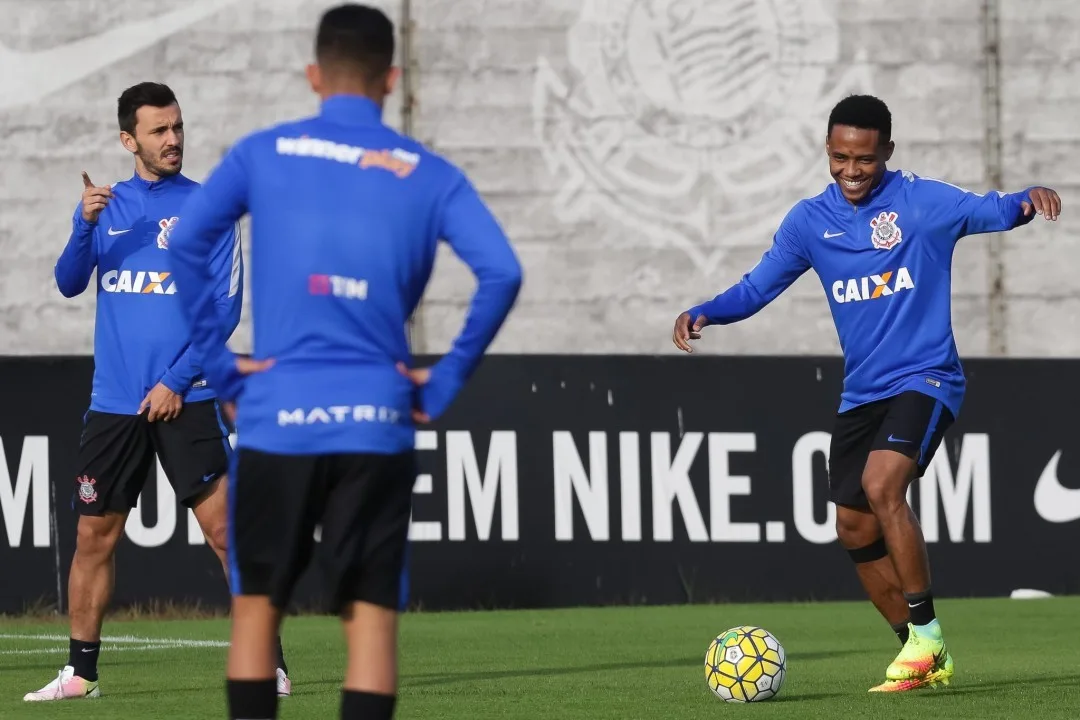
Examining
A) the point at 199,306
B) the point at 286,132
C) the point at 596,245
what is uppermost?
the point at 596,245

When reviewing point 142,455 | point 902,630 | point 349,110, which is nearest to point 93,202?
point 142,455

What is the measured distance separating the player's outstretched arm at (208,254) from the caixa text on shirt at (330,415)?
0.60 feet

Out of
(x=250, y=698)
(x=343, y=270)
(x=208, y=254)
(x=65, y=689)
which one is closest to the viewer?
(x=343, y=270)

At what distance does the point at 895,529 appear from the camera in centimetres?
737

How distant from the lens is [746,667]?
711 centimetres

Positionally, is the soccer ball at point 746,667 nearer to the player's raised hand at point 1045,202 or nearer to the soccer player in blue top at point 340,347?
the player's raised hand at point 1045,202

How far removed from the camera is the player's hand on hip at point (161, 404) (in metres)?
7.36

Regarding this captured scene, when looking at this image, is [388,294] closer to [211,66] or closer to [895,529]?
[895,529]

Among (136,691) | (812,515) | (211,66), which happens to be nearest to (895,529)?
(136,691)

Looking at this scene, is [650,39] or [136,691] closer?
[136,691]

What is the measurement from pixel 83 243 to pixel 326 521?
139 inches

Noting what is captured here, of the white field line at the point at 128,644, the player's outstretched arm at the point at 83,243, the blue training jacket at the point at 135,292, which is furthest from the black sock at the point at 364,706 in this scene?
the white field line at the point at 128,644

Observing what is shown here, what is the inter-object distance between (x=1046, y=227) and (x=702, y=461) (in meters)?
5.62

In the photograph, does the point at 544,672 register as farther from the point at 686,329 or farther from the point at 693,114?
the point at 693,114
